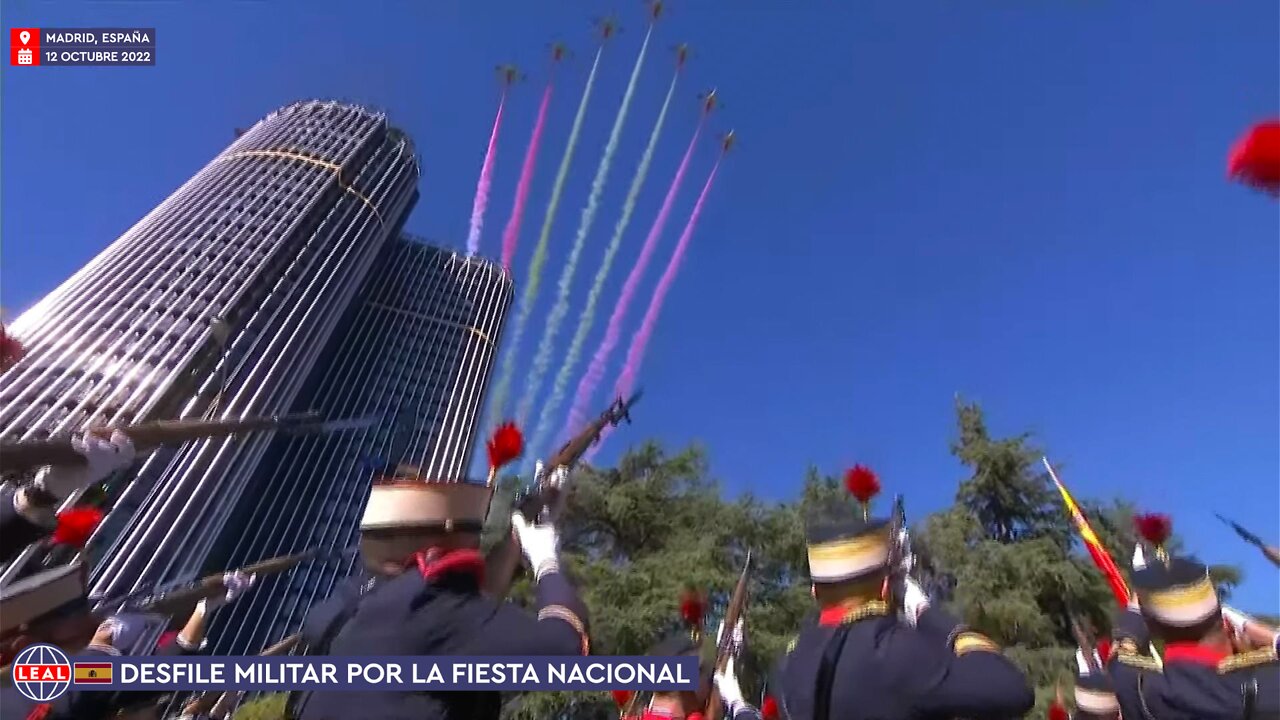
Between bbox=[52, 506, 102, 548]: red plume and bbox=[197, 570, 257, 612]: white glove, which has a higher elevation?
bbox=[52, 506, 102, 548]: red plume

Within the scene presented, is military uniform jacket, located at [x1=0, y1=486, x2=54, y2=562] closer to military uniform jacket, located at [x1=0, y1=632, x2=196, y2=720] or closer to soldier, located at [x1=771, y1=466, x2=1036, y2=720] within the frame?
military uniform jacket, located at [x1=0, y1=632, x2=196, y2=720]

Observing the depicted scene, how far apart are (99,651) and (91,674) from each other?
0.19 m

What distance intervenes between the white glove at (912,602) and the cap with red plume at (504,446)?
94.0 inches

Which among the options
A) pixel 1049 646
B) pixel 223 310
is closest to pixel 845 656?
pixel 1049 646

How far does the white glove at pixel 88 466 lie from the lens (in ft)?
16.4

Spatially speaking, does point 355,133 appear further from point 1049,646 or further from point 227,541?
point 1049,646

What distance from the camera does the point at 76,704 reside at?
14.4 feet

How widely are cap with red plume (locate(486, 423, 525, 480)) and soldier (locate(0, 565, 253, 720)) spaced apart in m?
2.49

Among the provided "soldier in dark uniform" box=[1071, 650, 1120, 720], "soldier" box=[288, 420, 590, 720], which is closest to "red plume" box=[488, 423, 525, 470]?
"soldier" box=[288, 420, 590, 720]

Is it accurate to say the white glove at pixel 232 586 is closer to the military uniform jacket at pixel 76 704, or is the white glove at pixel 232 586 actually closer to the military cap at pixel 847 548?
the military uniform jacket at pixel 76 704

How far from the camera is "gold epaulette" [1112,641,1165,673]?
4.67 m

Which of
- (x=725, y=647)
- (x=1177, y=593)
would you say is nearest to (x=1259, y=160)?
(x=1177, y=593)

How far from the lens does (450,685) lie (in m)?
3.17

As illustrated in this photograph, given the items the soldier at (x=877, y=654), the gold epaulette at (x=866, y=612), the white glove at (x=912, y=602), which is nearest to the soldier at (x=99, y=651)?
the soldier at (x=877, y=654)
